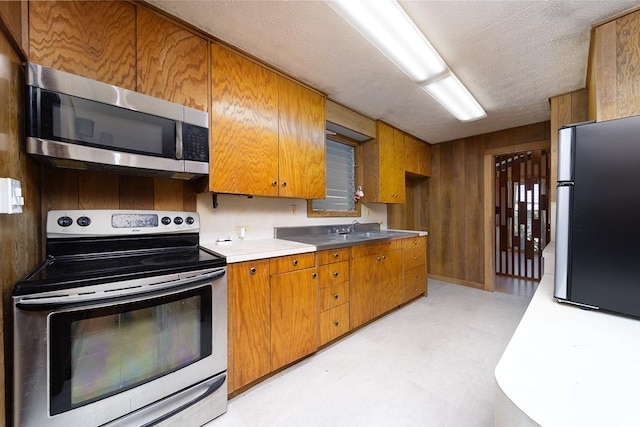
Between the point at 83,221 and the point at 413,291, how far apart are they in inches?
134

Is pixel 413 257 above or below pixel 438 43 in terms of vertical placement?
below

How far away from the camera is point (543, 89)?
7.80 ft

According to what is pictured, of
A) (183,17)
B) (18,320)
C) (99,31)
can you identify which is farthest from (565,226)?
(99,31)

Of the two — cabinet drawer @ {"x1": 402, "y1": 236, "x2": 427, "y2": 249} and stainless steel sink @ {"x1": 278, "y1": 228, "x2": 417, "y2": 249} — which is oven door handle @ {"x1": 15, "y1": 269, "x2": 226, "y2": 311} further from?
cabinet drawer @ {"x1": 402, "y1": 236, "x2": 427, "y2": 249}

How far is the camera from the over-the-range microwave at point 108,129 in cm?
111

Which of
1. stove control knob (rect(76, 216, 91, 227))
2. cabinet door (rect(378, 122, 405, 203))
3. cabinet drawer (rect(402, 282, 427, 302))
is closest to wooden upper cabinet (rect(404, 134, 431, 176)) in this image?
cabinet door (rect(378, 122, 405, 203))

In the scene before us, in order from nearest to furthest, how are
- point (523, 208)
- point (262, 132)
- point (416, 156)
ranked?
point (262, 132)
point (416, 156)
point (523, 208)

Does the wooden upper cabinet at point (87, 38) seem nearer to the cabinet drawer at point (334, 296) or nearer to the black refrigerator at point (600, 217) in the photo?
the cabinet drawer at point (334, 296)

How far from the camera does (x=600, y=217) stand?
98cm

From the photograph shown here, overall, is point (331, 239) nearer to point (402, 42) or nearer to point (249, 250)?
point (249, 250)

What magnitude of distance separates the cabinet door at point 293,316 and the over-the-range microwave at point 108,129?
101 cm

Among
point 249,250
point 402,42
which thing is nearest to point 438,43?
point 402,42

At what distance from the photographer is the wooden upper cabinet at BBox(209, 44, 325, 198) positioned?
5.63 ft

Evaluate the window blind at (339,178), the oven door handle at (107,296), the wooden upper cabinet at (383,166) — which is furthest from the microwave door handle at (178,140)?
the wooden upper cabinet at (383,166)
